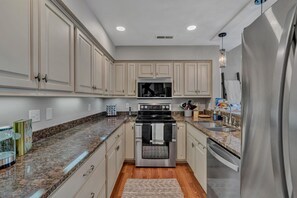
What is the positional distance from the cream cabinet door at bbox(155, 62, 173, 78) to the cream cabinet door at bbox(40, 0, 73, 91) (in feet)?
7.75

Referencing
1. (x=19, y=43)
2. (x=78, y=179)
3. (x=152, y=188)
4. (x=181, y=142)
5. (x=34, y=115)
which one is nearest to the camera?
(x=19, y=43)

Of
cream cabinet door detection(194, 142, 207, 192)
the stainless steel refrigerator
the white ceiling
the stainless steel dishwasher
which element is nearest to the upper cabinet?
the white ceiling

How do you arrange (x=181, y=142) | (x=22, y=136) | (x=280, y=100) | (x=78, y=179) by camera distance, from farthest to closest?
(x=181, y=142) → (x=22, y=136) → (x=78, y=179) → (x=280, y=100)

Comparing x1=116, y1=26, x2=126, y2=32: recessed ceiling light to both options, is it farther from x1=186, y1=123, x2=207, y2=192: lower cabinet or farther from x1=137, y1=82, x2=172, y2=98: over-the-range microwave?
x1=186, y1=123, x2=207, y2=192: lower cabinet

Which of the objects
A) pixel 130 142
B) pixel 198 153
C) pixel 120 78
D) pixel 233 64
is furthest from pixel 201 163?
pixel 233 64

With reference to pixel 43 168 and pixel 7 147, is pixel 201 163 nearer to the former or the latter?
pixel 43 168

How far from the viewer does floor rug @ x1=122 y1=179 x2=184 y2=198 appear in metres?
2.45

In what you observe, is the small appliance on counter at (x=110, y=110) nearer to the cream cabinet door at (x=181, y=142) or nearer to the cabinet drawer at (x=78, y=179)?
the cream cabinet door at (x=181, y=142)

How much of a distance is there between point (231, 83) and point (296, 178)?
4.36 m

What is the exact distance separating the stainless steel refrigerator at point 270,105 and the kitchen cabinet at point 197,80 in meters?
2.96

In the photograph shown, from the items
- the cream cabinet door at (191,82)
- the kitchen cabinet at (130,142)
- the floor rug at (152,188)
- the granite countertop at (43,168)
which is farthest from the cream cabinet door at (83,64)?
the cream cabinet door at (191,82)

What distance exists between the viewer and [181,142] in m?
3.54

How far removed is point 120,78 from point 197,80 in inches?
67.6

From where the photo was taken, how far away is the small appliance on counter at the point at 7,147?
3.50 ft
